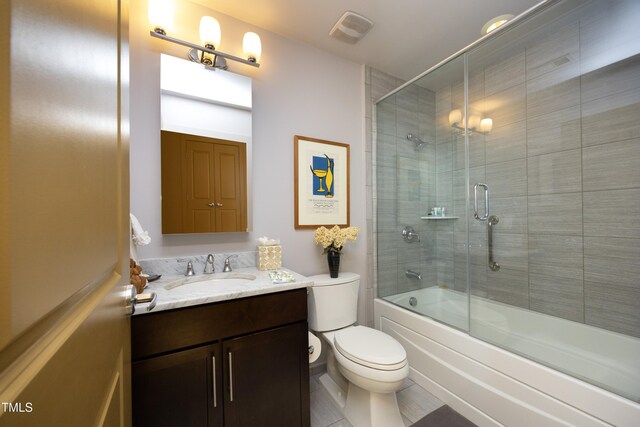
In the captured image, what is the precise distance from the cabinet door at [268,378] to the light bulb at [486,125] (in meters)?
2.03

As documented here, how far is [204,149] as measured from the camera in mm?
1510

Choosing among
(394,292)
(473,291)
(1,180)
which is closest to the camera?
(1,180)

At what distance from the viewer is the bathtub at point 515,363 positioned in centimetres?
110

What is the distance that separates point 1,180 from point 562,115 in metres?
2.46

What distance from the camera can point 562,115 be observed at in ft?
5.37

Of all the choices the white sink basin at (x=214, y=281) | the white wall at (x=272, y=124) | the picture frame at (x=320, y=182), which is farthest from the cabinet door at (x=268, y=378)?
the picture frame at (x=320, y=182)

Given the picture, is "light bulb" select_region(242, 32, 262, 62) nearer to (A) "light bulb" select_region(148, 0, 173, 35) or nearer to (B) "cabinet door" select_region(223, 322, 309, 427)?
(A) "light bulb" select_region(148, 0, 173, 35)

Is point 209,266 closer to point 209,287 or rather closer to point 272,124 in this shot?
point 209,287

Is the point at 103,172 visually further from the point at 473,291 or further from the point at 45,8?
the point at 473,291

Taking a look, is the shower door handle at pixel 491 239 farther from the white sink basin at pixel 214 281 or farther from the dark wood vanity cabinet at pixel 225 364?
the white sink basin at pixel 214 281

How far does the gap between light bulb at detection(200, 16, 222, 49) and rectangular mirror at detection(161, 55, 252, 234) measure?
5.9 inches

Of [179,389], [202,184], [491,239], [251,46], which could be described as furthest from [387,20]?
[179,389]

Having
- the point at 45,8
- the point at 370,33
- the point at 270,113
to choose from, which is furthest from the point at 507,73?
the point at 45,8

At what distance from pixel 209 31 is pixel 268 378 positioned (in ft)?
6.51
